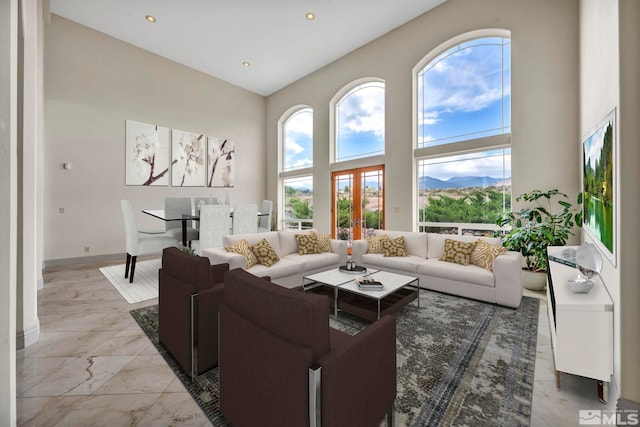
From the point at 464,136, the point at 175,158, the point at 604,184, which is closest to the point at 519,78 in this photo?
the point at 464,136

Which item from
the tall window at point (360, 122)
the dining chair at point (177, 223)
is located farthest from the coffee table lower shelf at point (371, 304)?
the tall window at point (360, 122)

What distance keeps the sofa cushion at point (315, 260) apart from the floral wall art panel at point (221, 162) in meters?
4.21

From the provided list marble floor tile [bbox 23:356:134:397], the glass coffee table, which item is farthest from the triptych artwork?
the glass coffee table

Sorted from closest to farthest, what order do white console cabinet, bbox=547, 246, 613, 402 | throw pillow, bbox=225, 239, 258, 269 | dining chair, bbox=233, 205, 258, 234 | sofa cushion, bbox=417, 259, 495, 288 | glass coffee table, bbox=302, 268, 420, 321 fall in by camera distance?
white console cabinet, bbox=547, 246, 613, 402 → glass coffee table, bbox=302, 268, 420, 321 → sofa cushion, bbox=417, 259, 495, 288 → throw pillow, bbox=225, 239, 258, 269 → dining chair, bbox=233, 205, 258, 234

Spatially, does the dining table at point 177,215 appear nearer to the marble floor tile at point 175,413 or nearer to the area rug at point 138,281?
the area rug at point 138,281

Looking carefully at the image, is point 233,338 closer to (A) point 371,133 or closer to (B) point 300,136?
(A) point 371,133

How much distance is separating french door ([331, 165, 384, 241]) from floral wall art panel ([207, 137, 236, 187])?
9.84ft

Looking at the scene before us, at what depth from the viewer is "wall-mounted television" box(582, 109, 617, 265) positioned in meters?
1.65

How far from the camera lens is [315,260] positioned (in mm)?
3902

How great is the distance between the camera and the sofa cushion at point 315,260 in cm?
377

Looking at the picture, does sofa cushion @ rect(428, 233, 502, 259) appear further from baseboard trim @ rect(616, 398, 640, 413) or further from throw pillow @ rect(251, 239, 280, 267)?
baseboard trim @ rect(616, 398, 640, 413)

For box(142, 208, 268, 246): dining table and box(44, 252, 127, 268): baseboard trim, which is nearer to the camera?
box(142, 208, 268, 246): dining table

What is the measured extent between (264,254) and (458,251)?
2.58 metres

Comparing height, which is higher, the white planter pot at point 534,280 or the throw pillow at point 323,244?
the throw pillow at point 323,244
